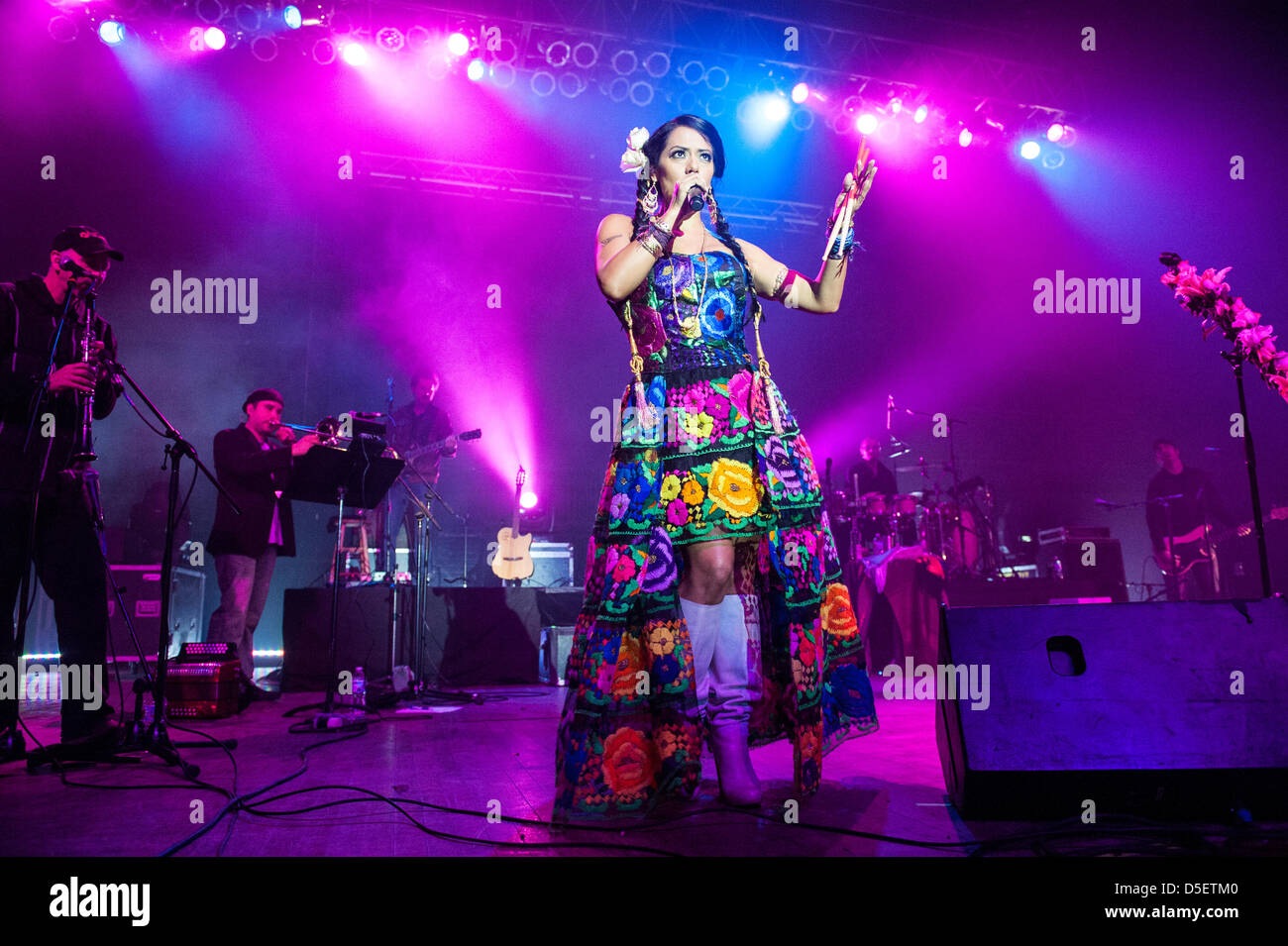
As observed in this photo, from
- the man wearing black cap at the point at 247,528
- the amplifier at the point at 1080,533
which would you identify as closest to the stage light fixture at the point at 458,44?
the man wearing black cap at the point at 247,528

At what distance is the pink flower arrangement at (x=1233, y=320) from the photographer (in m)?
2.86

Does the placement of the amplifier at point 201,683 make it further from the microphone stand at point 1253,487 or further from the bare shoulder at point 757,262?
the microphone stand at point 1253,487

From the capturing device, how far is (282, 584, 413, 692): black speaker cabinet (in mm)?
6496

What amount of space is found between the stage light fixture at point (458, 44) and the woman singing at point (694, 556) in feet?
24.1

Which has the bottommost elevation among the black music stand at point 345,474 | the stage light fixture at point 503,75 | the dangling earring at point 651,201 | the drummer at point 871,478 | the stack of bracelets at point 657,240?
the black music stand at point 345,474

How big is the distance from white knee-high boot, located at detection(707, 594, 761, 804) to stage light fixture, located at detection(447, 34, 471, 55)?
8460 mm

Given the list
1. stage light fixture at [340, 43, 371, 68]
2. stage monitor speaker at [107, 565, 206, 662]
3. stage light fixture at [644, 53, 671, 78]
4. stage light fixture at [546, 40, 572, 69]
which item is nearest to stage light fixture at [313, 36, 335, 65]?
stage light fixture at [340, 43, 371, 68]

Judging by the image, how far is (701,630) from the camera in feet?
8.08

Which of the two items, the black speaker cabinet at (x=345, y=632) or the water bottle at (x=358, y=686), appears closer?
the water bottle at (x=358, y=686)

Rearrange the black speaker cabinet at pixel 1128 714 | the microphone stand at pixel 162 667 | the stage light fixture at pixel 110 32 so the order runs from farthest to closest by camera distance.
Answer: the stage light fixture at pixel 110 32
the microphone stand at pixel 162 667
the black speaker cabinet at pixel 1128 714

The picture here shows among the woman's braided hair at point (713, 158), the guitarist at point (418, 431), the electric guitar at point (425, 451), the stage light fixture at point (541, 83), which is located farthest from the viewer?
the stage light fixture at point (541, 83)

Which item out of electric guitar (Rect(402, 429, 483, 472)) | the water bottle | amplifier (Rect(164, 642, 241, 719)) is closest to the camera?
amplifier (Rect(164, 642, 241, 719))

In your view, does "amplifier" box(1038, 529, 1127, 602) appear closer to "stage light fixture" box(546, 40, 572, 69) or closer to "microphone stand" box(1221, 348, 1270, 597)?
"microphone stand" box(1221, 348, 1270, 597)

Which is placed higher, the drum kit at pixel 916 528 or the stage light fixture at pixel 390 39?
the stage light fixture at pixel 390 39
